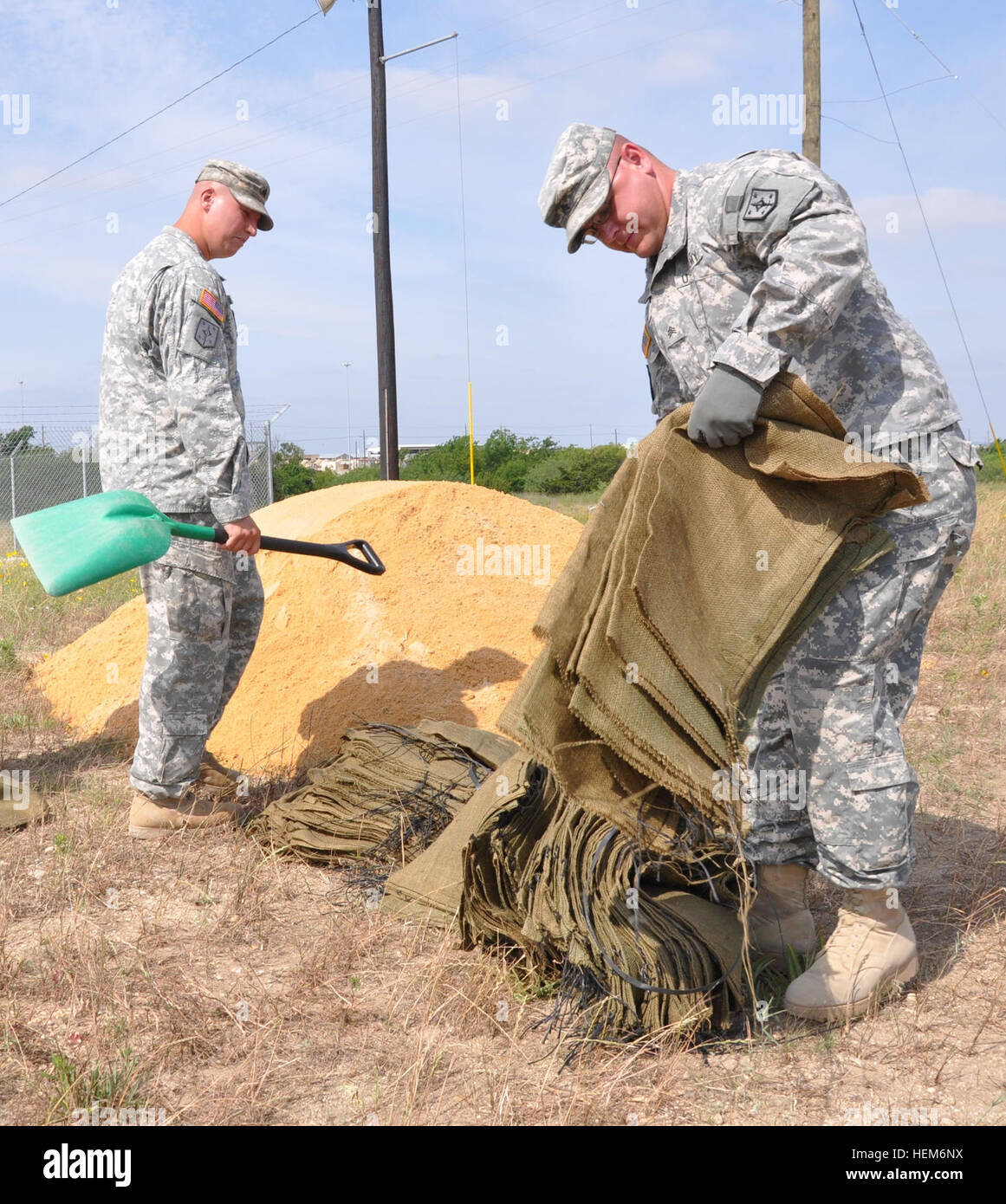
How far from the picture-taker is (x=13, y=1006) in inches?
96.2

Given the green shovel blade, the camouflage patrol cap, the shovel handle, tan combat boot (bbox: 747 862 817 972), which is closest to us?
the camouflage patrol cap

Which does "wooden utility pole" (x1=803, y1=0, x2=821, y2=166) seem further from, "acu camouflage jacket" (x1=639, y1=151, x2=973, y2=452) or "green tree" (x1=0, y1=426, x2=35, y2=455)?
"green tree" (x1=0, y1=426, x2=35, y2=455)

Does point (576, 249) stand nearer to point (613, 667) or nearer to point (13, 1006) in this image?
point (613, 667)

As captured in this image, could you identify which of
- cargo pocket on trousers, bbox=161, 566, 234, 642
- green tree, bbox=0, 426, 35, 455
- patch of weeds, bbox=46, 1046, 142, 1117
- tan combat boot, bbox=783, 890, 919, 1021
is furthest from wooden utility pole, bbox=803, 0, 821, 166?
green tree, bbox=0, 426, 35, 455

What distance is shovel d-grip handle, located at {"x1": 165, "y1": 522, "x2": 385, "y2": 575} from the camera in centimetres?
338

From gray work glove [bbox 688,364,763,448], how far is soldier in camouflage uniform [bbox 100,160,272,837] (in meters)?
1.90

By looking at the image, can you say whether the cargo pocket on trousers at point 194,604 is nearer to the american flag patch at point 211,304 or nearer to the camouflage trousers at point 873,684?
the american flag patch at point 211,304

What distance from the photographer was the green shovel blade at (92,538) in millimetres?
3117

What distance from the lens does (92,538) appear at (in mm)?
3199

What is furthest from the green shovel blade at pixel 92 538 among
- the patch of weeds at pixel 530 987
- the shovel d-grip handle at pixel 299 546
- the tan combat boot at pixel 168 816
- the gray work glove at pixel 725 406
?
the gray work glove at pixel 725 406

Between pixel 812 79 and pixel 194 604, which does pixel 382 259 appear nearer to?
pixel 812 79

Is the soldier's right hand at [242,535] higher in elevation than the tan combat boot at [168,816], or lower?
higher

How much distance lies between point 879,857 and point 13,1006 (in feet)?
6.62

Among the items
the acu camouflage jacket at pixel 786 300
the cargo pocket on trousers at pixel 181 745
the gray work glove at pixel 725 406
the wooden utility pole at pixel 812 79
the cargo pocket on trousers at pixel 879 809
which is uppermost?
the wooden utility pole at pixel 812 79
